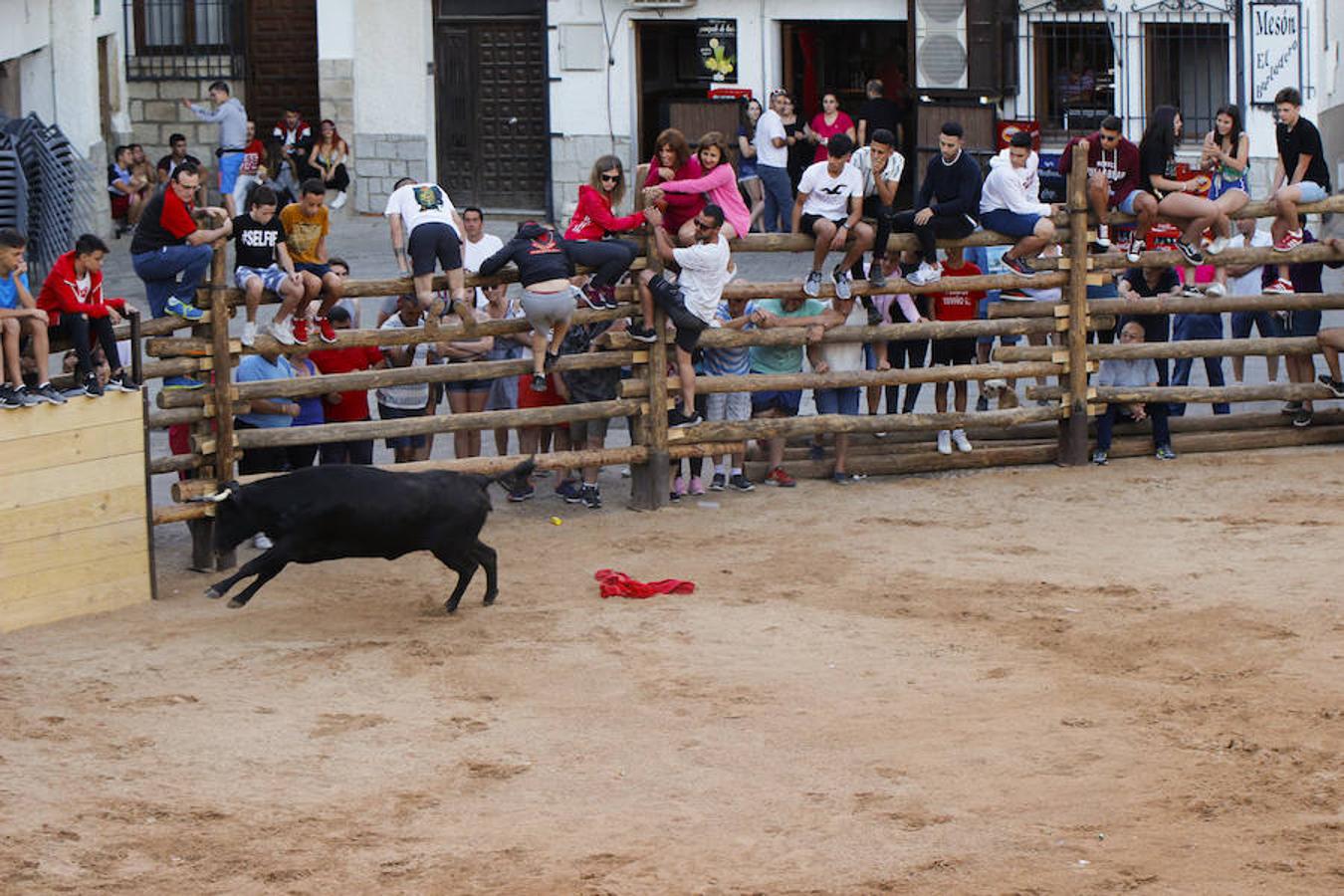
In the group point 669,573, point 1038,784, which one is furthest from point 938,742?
point 669,573

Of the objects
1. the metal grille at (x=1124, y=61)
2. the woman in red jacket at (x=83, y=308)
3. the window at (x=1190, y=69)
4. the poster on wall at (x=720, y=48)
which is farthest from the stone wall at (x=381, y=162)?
the woman in red jacket at (x=83, y=308)

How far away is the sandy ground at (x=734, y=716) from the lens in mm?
9055

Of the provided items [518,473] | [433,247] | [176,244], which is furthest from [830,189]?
[176,244]

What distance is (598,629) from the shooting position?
1268 centimetres

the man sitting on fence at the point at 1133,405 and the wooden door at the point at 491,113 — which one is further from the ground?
the wooden door at the point at 491,113

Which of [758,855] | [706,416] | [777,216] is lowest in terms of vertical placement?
[758,855]

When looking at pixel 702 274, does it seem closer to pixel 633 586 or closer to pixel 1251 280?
pixel 633 586

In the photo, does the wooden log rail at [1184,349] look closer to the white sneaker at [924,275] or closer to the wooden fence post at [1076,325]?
the wooden fence post at [1076,325]

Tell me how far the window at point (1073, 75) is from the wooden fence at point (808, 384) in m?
10.3

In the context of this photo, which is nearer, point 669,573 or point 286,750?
point 286,750

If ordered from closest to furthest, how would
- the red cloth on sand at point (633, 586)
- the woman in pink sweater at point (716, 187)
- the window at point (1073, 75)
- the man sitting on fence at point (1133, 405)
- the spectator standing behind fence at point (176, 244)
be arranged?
the red cloth on sand at point (633, 586)
the spectator standing behind fence at point (176, 244)
the woman in pink sweater at point (716, 187)
the man sitting on fence at point (1133, 405)
the window at point (1073, 75)

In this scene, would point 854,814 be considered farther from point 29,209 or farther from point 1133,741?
point 29,209

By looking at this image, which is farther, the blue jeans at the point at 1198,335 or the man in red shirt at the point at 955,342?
the blue jeans at the point at 1198,335

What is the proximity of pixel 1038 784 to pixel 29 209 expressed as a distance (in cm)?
1577
